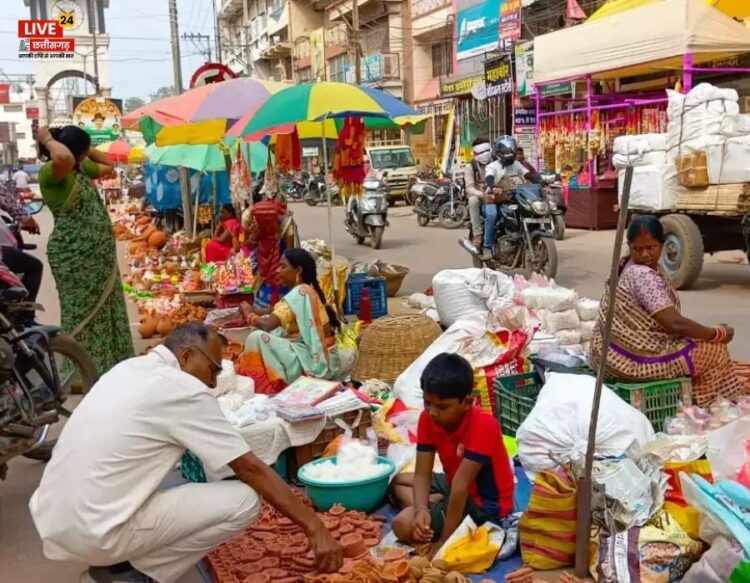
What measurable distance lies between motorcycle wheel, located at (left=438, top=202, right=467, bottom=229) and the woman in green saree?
1284cm

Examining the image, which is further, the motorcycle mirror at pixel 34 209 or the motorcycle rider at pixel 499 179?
the motorcycle mirror at pixel 34 209

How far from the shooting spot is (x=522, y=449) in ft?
13.5

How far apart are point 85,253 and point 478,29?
2044cm

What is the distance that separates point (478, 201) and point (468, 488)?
710 centimetres

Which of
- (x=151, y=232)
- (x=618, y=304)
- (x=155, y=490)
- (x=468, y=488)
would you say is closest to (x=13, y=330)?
(x=155, y=490)

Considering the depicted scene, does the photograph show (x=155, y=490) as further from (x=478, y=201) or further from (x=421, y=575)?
(x=478, y=201)

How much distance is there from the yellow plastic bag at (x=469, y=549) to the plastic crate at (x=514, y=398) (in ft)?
4.18

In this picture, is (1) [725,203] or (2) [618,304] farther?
(1) [725,203]

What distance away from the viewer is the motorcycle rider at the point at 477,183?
10211 millimetres

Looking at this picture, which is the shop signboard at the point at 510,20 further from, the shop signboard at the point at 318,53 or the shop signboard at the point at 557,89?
the shop signboard at the point at 318,53

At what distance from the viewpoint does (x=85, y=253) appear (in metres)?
5.84

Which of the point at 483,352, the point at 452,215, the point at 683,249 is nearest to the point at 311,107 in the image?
the point at 483,352

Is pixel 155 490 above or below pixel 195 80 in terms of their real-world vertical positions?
below

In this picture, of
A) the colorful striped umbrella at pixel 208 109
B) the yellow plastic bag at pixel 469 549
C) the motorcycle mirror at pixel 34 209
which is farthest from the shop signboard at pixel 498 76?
the yellow plastic bag at pixel 469 549
